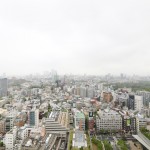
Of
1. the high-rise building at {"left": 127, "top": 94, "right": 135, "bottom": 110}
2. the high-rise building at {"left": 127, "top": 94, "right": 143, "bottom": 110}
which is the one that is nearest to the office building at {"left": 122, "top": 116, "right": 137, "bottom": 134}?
the high-rise building at {"left": 127, "top": 94, "right": 143, "bottom": 110}

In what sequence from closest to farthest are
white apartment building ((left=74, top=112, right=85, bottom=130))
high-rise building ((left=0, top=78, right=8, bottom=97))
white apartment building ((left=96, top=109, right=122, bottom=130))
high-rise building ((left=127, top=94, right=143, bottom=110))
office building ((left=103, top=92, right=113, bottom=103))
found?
white apartment building ((left=74, top=112, right=85, bottom=130)) → white apartment building ((left=96, top=109, right=122, bottom=130)) → high-rise building ((left=127, top=94, right=143, bottom=110)) → office building ((left=103, top=92, right=113, bottom=103)) → high-rise building ((left=0, top=78, right=8, bottom=97))

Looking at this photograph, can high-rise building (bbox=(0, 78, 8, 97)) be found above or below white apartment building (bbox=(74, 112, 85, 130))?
above

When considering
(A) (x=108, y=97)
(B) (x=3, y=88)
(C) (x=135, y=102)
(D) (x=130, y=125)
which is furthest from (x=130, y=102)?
(B) (x=3, y=88)

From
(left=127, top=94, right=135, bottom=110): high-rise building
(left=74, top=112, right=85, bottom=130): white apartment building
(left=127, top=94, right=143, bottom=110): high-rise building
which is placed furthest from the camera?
(left=127, top=94, right=135, bottom=110): high-rise building

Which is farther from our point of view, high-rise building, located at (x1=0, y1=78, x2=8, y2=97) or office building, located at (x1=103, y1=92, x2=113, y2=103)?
high-rise building, located at (x1=0, y1=78, x2=8, y2=97)

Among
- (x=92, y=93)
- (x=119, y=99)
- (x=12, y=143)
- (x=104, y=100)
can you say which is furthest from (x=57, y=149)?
(x=92, y=93)

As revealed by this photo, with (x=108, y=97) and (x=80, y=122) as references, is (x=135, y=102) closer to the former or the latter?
(x=108, y=97)

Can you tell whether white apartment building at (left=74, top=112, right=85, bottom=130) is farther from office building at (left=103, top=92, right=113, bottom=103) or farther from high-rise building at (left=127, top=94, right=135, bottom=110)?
office building at (left=103, top=92, right=113, bottom=103)

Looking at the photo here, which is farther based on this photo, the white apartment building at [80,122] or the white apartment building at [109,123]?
the white apartment building at [109,123]

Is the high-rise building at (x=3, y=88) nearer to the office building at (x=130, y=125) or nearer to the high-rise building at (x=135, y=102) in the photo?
the high-rise building at (x=135, y=102)

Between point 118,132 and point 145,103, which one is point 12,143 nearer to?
point 118,132

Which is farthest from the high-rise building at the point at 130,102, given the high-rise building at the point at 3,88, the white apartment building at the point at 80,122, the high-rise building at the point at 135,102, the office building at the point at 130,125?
the high-rise building at the point at 3,88
